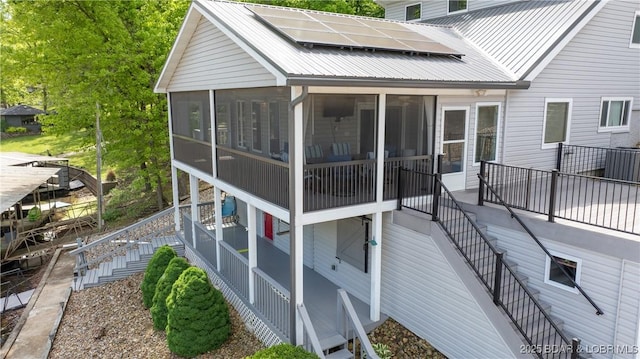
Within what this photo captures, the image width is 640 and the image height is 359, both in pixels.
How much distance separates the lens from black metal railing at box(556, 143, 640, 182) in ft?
39.1

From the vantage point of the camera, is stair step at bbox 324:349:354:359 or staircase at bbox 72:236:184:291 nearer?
stair step at bbox 324:349:354:359

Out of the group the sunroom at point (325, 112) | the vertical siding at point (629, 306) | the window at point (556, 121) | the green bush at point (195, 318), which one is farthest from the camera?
the window at point (556, 121)

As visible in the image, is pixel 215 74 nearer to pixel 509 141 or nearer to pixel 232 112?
pixel 232 112

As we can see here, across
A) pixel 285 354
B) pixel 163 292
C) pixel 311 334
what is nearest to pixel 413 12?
pixel 163 292

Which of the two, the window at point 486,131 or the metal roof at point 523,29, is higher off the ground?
the metal roof at point 523,29

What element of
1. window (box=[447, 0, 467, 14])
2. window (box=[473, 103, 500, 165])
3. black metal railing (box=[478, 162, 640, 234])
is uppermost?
window (box=[447, 0, 467, 14])

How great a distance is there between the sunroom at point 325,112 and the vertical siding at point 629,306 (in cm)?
421

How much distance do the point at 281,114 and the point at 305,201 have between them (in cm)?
185

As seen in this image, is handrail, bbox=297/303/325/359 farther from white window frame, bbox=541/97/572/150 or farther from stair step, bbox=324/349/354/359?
white window frame, bbox=541/97/572/150

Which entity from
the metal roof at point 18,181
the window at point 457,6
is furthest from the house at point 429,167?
the metal roof at point 18,181

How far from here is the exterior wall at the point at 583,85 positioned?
10891mm

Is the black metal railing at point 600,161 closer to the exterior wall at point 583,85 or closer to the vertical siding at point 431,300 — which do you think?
the exterior wall at point 583,85

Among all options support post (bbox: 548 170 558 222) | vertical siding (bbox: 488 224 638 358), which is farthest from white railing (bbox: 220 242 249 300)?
support post (bbox: 548 170 558 222)

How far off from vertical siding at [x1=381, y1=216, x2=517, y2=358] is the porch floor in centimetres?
74
